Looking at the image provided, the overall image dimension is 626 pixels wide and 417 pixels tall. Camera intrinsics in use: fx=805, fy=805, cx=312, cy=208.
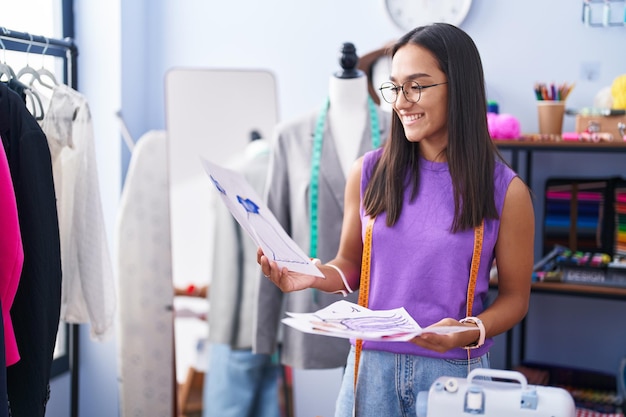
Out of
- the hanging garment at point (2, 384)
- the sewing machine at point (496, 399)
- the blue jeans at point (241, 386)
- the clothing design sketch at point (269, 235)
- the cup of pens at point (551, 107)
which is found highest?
the cup of pens at point (551, 107)

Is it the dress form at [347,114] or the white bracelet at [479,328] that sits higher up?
the dress form at [347,114]

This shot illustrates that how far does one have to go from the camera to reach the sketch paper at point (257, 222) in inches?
58.1

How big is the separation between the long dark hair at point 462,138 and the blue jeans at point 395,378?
0.26 meters

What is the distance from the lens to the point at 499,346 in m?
3.05

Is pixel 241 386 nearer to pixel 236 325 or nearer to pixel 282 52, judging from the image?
pixel 236 325

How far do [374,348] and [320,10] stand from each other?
194 centimetres

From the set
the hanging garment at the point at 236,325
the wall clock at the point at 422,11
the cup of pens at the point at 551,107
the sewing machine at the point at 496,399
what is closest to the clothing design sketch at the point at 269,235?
the sewing machine at the point at 496,399

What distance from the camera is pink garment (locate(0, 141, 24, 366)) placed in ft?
5.58

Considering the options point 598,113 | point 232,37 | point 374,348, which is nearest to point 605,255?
point 598,113

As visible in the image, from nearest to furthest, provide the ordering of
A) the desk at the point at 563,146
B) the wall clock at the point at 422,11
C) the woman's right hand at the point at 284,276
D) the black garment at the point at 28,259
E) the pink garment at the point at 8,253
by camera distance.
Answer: the woman's right hand at the point at 284,276, the pink garment at the point at 8,253, the black garment at the point at 28,259, the desk at the point at 563,146, the wall clock at the point at 422,11

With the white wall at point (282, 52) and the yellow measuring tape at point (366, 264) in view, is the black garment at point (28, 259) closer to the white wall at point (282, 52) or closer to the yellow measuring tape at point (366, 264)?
the yellow measuring tape at point (366, 264)

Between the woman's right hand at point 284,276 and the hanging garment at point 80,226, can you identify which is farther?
the hanging garment at point 80,226

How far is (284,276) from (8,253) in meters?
0.60

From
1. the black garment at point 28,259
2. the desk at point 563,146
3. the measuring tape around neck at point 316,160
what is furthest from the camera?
the desk at point 563,146
